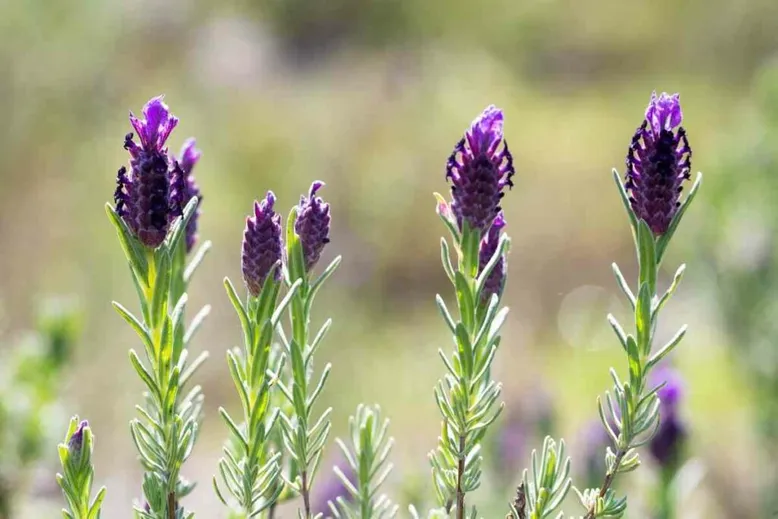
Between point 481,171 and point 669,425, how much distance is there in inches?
20.5

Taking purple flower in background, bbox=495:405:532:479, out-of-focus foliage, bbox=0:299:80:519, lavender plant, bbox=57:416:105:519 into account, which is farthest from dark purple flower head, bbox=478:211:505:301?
purple flower in background, bbox=495:405:532:479

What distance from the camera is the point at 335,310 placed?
2922 mm

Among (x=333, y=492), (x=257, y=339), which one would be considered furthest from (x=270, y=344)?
(x=333, y=492)

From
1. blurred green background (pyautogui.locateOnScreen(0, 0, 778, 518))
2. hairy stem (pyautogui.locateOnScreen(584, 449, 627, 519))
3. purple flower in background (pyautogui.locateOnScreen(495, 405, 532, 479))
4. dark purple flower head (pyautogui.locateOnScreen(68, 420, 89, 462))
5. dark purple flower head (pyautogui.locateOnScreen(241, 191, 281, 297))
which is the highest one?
blurred green background (pyautogui.locateOnScreen(0, 0, 778, 518))

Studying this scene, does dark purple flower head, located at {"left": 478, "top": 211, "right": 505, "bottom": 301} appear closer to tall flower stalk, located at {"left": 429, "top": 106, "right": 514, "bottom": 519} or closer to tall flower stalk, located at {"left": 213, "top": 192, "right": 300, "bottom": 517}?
tall flower stalk, located at {"left": 429, "top": 106, "right": 514, "bottom": 519}

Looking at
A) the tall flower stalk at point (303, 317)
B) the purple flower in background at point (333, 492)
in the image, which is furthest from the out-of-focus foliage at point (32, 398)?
the tall flower stalk at point (303, 317)

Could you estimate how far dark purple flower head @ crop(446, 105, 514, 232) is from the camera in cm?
46

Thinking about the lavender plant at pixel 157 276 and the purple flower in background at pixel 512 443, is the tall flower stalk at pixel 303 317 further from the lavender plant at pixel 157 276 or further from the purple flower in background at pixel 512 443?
the purple flower in background at pixel 512 443

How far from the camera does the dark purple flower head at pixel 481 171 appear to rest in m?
0.46

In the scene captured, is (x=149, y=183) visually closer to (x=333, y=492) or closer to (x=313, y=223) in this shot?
(x=313, y=223)

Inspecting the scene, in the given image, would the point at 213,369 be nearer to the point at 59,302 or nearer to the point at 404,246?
the point at 404,246

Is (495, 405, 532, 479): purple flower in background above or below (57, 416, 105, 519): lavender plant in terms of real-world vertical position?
above

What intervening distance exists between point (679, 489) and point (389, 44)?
20.7 feet

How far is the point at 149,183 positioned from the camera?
1.42ft
